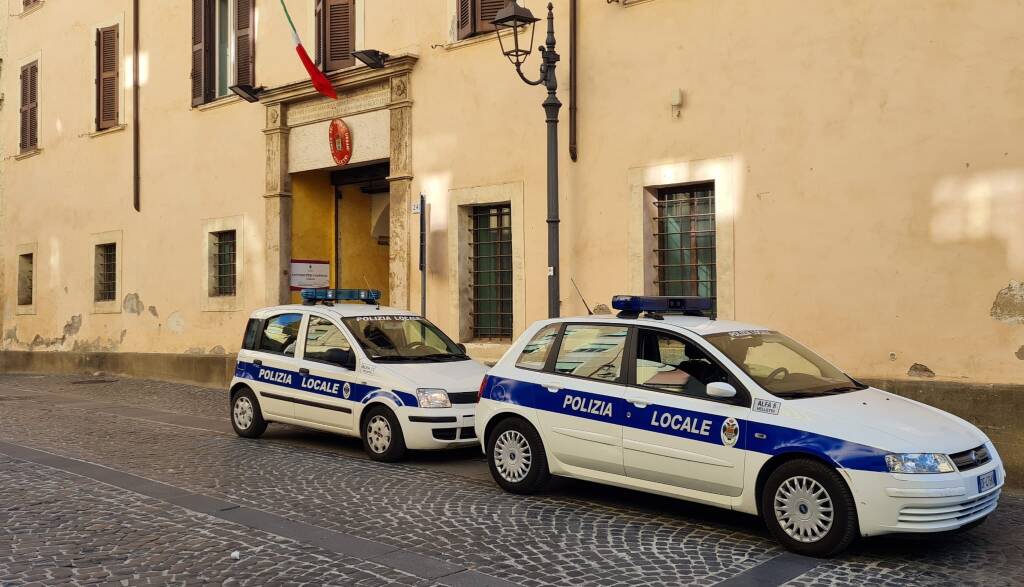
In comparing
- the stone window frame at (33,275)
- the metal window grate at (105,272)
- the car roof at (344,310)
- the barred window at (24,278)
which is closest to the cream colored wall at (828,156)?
the car roof at (344,310)

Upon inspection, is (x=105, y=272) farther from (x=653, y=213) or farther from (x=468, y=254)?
(x=653, y=213)

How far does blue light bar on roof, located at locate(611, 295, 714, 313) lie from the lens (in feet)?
25.0

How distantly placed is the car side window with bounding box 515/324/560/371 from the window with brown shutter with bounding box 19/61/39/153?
1980 centimetres

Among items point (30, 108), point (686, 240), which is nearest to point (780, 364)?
point (686, 240)

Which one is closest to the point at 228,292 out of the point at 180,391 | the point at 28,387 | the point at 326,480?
the point at 180,391

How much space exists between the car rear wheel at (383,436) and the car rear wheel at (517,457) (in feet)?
5.16

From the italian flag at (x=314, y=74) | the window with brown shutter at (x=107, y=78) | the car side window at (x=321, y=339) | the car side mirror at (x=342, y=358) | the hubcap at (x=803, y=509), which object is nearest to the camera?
the hubcap at (x=803, y=509)

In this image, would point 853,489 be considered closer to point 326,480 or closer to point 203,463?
point 326,480

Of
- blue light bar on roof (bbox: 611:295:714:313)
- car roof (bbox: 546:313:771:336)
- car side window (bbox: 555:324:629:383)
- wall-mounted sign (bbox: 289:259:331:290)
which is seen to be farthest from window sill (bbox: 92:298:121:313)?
blue light bar on roof (bbox: 611:295:714:313)

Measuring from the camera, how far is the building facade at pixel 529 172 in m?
9.45

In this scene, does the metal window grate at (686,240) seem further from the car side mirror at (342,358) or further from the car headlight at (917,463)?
the car headlight at (917,463)

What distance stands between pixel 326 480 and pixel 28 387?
12940 mm

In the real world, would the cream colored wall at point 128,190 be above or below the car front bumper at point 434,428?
above

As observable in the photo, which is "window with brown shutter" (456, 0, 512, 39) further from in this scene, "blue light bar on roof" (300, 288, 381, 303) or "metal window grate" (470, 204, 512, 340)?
"blue light bar on roof" (300, 288, 381, 303)
